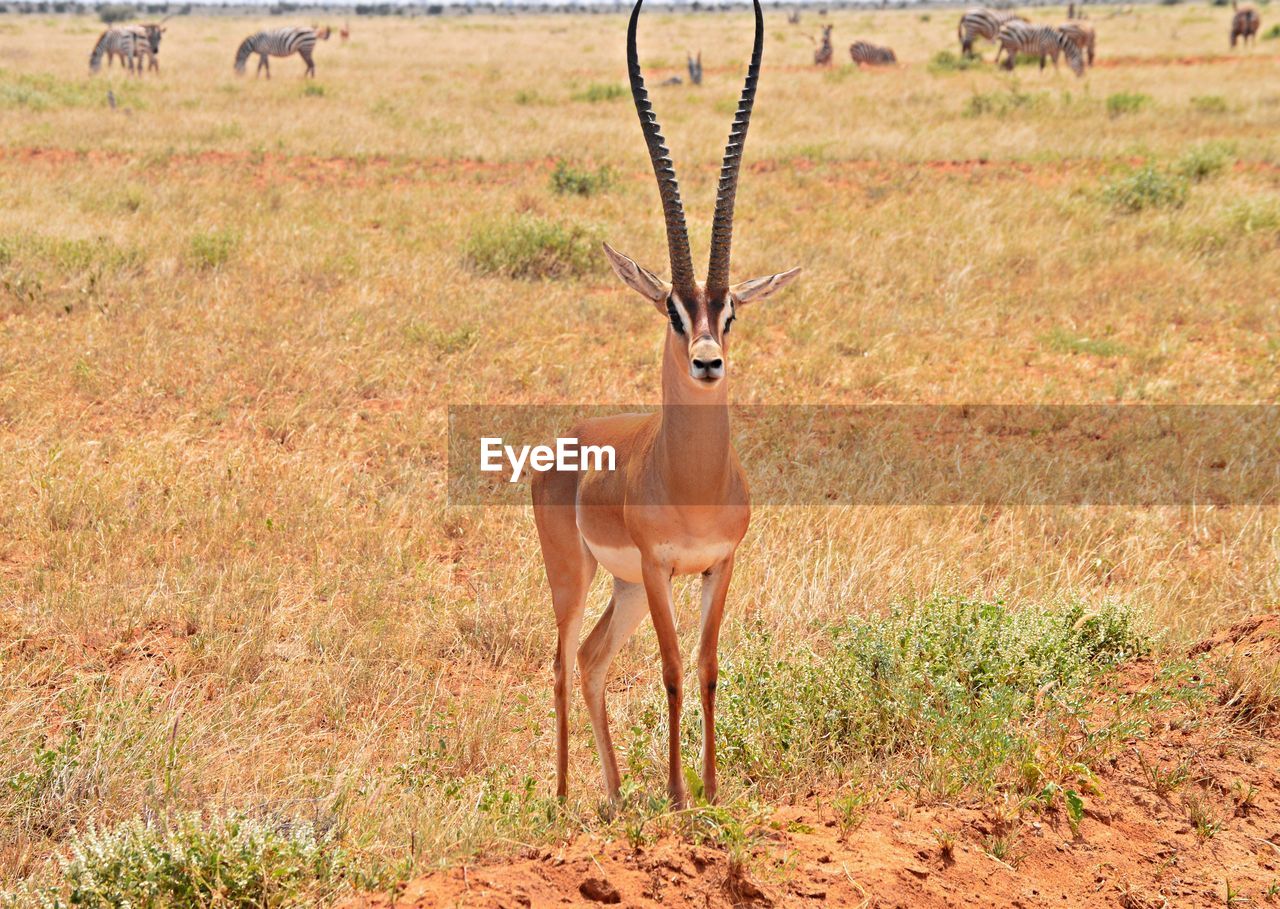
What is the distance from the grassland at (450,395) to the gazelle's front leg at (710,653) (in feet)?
1.08

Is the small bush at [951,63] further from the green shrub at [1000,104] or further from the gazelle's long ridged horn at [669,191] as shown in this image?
the gazelle's long ridged horn at [669,191]

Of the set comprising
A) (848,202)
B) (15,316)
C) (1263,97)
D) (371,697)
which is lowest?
(371,697)

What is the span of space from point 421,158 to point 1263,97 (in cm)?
1730

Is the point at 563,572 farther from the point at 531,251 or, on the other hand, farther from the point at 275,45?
the point at 275,45

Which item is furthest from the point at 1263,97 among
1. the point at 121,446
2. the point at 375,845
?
the point at 375,845

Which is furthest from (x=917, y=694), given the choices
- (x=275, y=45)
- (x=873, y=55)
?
(x=275, y=45)

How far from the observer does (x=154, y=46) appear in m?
33.8

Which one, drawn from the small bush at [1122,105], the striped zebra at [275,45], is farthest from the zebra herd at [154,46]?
the small bush at [1122,105]

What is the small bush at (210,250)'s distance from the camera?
423 inches

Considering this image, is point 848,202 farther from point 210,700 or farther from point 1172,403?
point 210,700

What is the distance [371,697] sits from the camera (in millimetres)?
5051

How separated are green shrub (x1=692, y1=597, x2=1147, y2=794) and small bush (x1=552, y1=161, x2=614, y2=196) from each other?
1031 cm

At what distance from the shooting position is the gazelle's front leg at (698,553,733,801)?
12.7 ft

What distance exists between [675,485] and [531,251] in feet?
26.4
